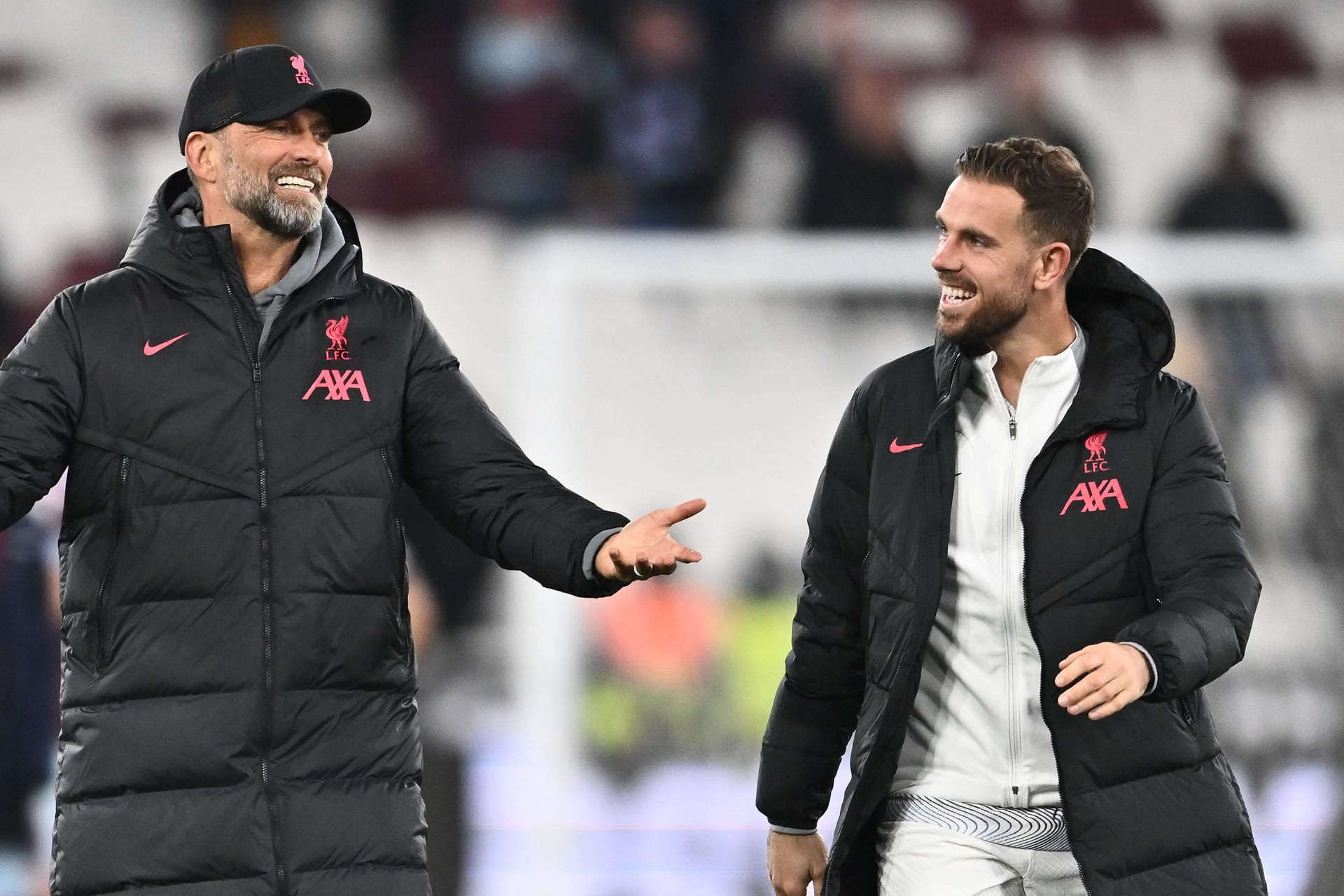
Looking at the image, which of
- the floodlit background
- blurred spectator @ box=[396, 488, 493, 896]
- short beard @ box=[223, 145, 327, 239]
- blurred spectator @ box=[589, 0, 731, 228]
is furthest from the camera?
blurred spectator @ box=[589, 0, 731, 228]

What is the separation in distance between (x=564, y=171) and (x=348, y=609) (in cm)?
669

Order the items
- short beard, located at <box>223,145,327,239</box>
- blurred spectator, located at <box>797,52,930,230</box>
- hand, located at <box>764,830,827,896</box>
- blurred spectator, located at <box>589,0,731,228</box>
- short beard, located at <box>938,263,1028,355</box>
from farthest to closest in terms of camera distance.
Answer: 1. blurred spectator, located at <box>589,0,731,228</box>
2. blurred spectator, located at <box>797,52,930,230</box>
3. hand, located at <box>764,830,827,896</box>
4. short beard, located at <box>938,263,1028,355</box>
5. short beard, located at <box>223,145,327,239</box>

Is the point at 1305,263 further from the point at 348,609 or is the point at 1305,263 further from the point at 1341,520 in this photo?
the point at 348,609

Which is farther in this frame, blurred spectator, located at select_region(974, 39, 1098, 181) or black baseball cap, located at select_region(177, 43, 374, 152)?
blurred spectator, located at select_region(974, 39, 1098, 181)

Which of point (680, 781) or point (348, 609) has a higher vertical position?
point (348, 609)

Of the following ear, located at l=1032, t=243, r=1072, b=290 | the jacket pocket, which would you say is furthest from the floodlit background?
ear, located at l=1032, t=243, r=1072, b=290

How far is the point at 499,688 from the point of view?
7.37 metres

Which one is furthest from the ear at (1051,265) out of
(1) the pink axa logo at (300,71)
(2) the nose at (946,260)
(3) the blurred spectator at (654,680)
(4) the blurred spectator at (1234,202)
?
(4) the blurred spectator at (1234,202)

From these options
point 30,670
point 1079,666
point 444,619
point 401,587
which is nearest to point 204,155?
point 401,587

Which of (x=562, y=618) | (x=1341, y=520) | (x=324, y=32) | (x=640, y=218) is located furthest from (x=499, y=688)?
(x=324, y=32)

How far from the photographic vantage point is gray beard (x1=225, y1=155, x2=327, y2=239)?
278 centimetres

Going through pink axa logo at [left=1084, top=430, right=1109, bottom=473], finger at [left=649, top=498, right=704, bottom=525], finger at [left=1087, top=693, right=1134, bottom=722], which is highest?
pink axa logo at [left=1084, top=430, right=1109, bottom=473]

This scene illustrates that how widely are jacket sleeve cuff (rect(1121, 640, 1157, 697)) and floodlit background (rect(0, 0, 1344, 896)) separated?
201cm

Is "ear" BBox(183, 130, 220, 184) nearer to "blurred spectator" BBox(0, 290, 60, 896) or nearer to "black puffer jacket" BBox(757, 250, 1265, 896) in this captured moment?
"black puffer jacket" BBox(757, 250, 1265, 896)
